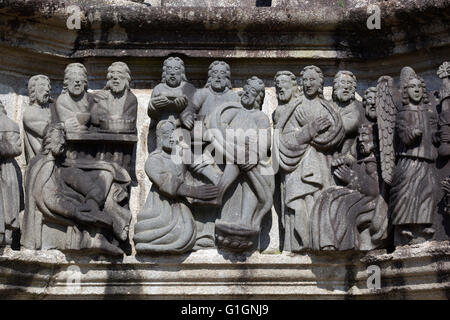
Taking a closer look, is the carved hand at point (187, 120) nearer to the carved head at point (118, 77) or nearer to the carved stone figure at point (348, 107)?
the carved head at point (118, 77)

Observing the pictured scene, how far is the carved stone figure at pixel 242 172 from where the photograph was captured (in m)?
6.82

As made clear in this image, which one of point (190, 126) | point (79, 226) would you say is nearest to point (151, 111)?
point (190, 126)

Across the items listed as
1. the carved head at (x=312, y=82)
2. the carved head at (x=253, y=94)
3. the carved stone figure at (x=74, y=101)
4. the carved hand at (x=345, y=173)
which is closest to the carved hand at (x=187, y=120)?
the carved head at (x=253, y=94)

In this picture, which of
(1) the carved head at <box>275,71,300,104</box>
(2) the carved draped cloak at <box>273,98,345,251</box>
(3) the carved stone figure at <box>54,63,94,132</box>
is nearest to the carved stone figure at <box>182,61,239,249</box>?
(1) the carved head at <box>275,71,300,104</box>

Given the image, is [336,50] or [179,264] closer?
[179,264]

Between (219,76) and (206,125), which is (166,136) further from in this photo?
(219,76)

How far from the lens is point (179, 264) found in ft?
22.4

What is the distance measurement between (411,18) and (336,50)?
0.56m

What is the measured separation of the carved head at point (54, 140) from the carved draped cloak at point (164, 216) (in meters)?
0.56

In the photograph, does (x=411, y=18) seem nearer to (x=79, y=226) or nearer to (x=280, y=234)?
(x=280, y=234)

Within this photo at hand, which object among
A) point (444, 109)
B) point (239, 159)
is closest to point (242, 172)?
point (239, 159)

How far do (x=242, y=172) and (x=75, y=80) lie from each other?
4.17 feet

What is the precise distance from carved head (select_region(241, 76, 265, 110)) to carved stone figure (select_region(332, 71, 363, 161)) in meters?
0.49

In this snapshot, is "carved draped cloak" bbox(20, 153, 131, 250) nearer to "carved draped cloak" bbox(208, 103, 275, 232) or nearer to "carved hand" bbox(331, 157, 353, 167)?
"carved draped cloak" bbox(208, 103, 275, 232)
